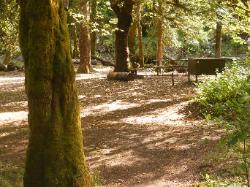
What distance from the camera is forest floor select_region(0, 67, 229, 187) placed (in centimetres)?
713

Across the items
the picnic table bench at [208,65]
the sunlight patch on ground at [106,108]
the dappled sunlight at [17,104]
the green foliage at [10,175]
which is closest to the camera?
the green foliage at [10,175]

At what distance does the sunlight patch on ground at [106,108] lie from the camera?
12.6 meters

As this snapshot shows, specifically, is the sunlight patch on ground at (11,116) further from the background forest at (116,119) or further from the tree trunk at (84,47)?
the tree trunk at (84,47)

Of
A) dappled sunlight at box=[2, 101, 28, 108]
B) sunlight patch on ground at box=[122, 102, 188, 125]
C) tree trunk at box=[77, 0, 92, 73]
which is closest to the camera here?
sunlight patch on ground at box=[122, 102, 188, 125]

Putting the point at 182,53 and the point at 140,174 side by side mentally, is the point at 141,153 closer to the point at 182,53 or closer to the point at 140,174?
the point at 140,174

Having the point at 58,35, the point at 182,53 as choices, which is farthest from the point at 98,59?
the point at 58,35

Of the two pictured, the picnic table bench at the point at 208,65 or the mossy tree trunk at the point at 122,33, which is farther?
the mossy tree trunk at the point at 122,33

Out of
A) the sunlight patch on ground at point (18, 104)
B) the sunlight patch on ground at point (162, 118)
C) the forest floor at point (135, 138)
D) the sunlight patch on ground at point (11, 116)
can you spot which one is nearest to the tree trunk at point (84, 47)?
the forest floor at point (135, 138)

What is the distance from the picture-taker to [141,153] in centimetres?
827

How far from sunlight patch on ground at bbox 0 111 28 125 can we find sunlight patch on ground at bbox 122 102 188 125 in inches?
112

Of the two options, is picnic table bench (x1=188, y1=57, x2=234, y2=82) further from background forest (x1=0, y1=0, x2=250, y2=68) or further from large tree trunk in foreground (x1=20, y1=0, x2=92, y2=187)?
large tree trunk in foreground (x1=20, y1=0, x2=92, y2=187)

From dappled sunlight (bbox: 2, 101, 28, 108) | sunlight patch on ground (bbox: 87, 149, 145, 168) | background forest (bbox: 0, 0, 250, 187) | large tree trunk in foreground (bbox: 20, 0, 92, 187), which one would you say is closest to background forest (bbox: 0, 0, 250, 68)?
background forest (bbox: 0, 0, 250, 187)

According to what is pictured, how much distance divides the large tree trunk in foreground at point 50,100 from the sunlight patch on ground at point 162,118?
5842 mm

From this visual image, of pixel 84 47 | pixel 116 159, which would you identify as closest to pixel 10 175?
pixel 116 159
